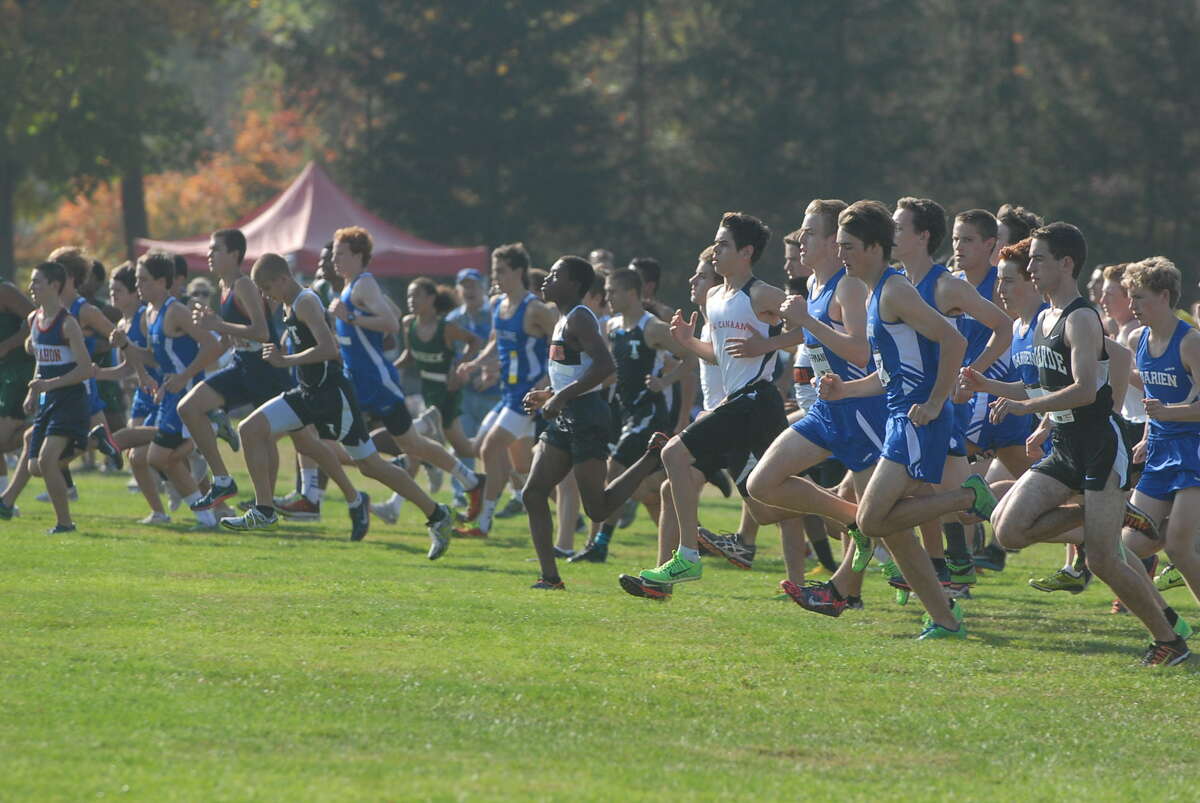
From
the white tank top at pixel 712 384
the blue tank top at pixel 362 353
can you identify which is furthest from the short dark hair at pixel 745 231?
the blue tank top at pixel 362 353

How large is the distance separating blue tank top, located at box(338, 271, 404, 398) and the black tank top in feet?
22.2

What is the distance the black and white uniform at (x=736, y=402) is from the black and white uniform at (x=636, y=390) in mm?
2905

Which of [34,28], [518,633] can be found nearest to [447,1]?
[34,28]

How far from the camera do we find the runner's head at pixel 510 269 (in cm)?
1465

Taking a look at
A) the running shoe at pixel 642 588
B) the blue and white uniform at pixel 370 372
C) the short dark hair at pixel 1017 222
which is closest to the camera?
the running shoe at pixel 642 588

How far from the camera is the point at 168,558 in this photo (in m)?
12.1

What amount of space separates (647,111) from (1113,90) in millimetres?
13549

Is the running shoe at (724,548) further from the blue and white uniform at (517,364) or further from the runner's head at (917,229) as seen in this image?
the blue and white uniform at (517,364)

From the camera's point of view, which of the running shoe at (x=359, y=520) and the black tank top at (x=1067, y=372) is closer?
the black tank top at (x=1067, y=372)

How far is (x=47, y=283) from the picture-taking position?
553 inches

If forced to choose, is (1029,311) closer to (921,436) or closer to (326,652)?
(921,436)

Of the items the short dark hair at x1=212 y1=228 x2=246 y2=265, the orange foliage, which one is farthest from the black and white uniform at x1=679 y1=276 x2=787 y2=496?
the orange foliage

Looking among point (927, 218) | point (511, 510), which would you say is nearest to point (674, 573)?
point (927, 218)

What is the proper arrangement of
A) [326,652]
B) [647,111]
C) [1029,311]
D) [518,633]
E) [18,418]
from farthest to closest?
[647,111] < [18,418] < [1029,311] < [518,633] < [326,652]
